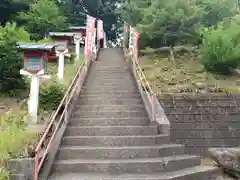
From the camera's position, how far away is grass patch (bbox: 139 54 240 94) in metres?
10.4

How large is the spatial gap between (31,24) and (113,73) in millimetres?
8876

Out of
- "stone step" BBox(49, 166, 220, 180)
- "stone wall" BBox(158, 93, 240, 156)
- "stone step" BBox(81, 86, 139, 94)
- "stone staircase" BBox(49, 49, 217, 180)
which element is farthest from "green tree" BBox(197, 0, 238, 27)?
"stone step" BBox(49, 166, 220, 180)

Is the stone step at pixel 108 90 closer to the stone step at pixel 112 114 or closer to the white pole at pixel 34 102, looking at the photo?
the stone step at pixel 112 114

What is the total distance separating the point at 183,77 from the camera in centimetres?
1166

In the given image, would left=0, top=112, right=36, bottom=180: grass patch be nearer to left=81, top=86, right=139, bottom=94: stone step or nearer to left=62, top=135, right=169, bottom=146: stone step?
left=62, top=135, right=169, bottom=146: stone step

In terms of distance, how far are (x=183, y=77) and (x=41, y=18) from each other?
9.85 meters

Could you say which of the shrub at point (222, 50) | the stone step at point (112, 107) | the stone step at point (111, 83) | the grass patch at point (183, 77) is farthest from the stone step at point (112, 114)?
the shrub at point (222, 50)

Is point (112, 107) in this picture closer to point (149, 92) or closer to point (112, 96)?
point (112, 96)

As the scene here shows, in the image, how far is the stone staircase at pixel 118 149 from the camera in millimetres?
5645

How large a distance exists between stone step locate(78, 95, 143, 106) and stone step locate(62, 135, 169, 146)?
80.0 inches

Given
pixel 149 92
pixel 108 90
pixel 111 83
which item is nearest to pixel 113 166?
pixel 149 92

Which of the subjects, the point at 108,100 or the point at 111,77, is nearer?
the point at 108,100

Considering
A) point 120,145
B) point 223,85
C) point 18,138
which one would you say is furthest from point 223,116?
point 18,138

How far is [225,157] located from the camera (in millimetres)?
6227
